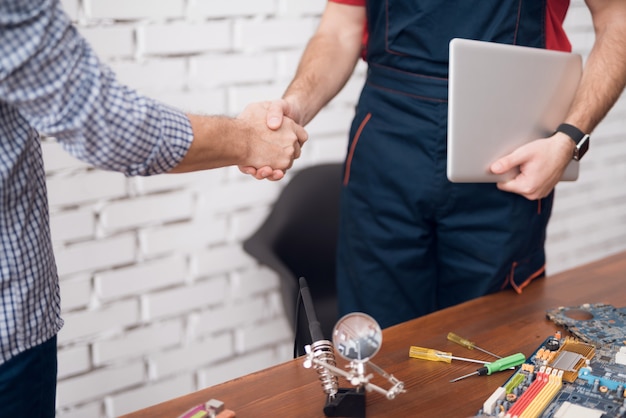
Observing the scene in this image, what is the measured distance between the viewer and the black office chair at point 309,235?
204 centimetres

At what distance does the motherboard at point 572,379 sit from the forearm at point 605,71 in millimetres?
446

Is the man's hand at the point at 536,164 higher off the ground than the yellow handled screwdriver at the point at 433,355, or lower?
higher

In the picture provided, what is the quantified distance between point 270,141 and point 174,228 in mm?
661

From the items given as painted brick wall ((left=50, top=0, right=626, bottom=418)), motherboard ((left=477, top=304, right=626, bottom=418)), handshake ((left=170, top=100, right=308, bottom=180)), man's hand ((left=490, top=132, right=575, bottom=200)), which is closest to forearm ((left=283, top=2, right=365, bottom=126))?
handshake ((left=170, top=100, right=308, bottom=180))

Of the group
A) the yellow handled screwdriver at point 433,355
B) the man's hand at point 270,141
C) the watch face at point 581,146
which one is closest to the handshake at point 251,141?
the man's hand at point 270,141

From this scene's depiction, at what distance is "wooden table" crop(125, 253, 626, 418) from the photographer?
1.02m

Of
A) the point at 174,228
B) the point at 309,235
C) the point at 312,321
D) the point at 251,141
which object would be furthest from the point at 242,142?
the point at 309,235

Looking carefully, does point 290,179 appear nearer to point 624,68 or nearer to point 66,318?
point 66,318

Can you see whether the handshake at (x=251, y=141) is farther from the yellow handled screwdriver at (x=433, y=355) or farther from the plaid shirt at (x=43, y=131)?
the yellow handled screwdriver at (x=433, y=355)

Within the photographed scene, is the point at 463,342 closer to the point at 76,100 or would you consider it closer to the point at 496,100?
the point at 496,100

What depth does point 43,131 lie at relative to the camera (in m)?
0.91

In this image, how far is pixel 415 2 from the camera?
1.43m

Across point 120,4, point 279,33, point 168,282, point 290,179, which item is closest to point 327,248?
point 290,179

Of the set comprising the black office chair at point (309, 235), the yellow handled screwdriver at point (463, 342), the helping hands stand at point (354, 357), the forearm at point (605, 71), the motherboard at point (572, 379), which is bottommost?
the black office chair at point (309, 235)
